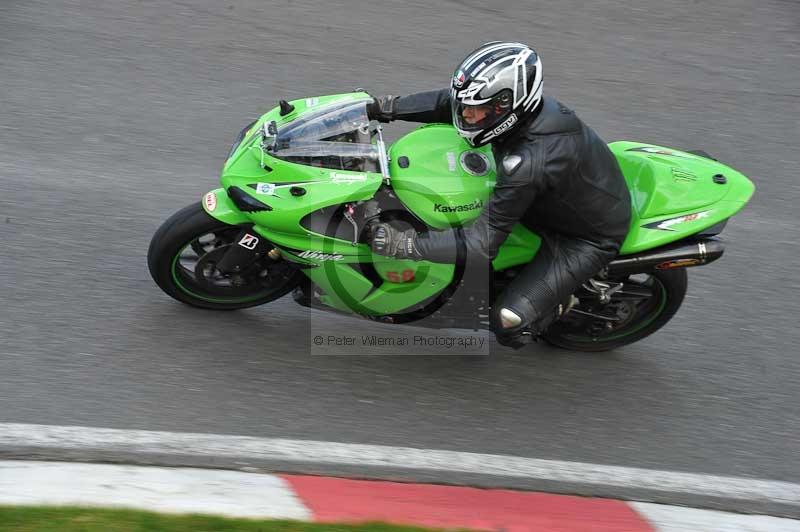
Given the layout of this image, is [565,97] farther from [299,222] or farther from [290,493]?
[290,493]

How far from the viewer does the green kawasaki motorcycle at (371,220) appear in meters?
4.32

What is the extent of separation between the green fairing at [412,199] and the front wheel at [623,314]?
42 cm

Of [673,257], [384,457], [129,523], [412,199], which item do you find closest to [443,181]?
[412,199]

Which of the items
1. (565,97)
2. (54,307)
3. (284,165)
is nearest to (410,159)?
(284,165)

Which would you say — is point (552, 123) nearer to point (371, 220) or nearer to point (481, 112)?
point (481, 112)

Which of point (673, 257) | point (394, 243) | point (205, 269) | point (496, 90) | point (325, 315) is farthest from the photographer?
point (325, 315)

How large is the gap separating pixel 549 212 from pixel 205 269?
182cm

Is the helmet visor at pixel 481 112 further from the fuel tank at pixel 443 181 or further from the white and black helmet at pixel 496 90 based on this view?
the fuel tank at pixel 443 181

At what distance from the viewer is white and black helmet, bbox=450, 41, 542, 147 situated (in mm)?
3947

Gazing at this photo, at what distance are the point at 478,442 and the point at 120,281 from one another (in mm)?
2232

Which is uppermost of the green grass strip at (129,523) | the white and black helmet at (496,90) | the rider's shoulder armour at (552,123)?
the white and black helmet at (496,90)

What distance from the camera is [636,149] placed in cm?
489

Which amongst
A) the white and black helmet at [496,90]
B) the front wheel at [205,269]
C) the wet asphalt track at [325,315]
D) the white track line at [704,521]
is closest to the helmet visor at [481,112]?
the white and black helmet at [496,90]

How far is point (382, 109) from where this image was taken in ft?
15.1
